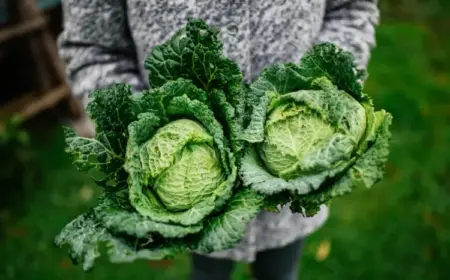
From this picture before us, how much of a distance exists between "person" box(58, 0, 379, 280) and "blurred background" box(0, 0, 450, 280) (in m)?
0.97

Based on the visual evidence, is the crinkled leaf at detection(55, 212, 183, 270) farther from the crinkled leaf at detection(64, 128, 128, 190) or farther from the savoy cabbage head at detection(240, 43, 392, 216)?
the savoy cabbage head at detection(240, 43, 392, 216)

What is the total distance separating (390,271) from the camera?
8.41 feet

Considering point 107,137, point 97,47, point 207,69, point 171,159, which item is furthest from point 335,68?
point 97,47

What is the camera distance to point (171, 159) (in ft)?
4.02

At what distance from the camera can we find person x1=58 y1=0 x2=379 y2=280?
1.42 meters

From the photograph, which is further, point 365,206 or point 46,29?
point 46,29

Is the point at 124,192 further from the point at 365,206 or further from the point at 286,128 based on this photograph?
the point at 365,206

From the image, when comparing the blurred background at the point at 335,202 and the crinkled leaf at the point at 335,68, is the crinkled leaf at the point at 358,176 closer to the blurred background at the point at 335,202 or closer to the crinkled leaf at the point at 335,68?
the crinkled leaf at the point at 335,68

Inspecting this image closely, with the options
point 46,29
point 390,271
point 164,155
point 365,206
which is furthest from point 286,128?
point 46,29

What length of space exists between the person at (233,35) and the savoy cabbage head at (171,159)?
0.14 metres

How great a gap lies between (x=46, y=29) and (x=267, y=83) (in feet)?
7.63

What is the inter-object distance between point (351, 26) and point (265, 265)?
2.57 feet

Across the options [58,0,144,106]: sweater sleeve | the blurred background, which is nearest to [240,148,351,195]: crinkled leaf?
[58,0,144,106]: sweater sleeve

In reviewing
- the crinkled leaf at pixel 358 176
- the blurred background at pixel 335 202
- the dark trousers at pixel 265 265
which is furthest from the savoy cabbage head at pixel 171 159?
the blurred background at pixel 335 202
